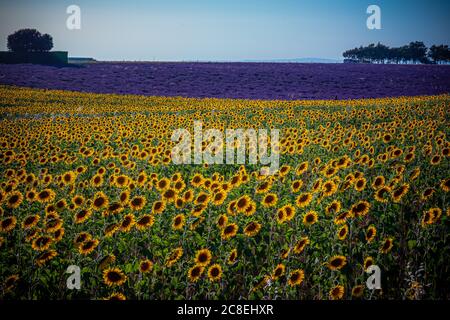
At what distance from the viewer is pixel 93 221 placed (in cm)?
452

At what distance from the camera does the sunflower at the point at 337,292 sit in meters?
3.00

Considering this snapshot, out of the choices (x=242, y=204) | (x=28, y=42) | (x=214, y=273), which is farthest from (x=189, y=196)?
(x=28, y=42)

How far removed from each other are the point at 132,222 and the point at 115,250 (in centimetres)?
45

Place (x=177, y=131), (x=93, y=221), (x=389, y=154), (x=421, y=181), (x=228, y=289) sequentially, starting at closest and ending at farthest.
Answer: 1. (x=228, y=289)
2. (x=93, y=221)
3. (x=421, y=181)
4. (x=389, y=154)
5. (x=177, y=131)

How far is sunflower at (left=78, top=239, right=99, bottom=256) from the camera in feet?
11.9

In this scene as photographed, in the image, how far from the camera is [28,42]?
175 feet

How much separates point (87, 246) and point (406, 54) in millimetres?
73830

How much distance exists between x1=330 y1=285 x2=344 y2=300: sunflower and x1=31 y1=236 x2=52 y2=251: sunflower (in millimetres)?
2656

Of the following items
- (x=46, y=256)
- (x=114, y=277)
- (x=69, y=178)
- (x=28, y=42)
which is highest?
(x=28, y=42)

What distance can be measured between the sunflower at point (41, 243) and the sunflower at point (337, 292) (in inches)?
105

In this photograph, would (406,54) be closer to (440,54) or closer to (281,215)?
(440,54)

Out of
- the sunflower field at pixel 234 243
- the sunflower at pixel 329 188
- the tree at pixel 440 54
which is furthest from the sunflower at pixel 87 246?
the tree at pixel 440 54
